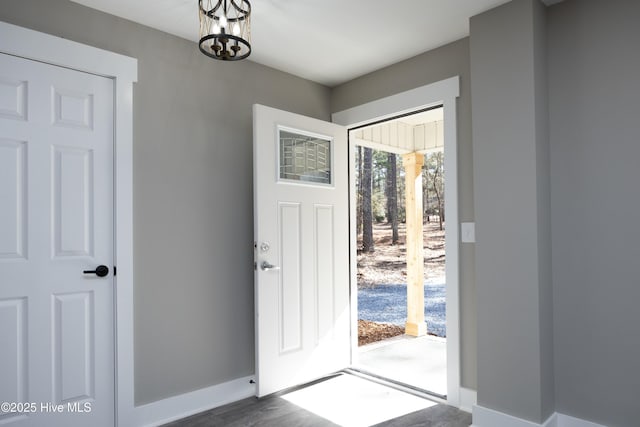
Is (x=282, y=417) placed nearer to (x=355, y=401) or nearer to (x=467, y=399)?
(x=355, y=401)

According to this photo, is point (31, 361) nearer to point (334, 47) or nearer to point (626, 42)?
point (334, 47)

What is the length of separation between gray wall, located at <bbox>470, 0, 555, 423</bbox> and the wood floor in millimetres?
293

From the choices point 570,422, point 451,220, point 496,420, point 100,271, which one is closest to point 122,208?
point 100,271

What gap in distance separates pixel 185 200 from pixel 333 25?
142cm

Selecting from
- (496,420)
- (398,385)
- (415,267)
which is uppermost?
(415,267)

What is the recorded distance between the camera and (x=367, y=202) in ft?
24.4

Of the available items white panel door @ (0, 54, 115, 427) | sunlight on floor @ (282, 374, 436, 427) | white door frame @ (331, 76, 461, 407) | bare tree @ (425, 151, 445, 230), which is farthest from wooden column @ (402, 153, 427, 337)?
white panel door @ (0, 54, 115, 427)

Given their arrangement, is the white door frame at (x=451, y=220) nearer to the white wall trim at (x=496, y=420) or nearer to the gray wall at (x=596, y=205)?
the white wall trim at (x=496, y=420)

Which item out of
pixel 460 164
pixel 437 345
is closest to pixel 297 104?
pixel 460 164

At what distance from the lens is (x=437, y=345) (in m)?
4.36

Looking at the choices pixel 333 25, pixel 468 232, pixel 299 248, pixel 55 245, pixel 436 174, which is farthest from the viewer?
pixel 436 174

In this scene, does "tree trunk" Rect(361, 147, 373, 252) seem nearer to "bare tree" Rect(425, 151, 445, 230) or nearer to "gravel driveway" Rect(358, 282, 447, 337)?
"gravel driveway" Rect(358, 282, 447, 337)

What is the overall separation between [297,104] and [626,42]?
2151mm

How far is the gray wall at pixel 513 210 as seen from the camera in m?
2.21
